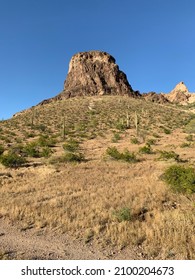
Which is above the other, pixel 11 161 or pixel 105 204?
pixel 11 161

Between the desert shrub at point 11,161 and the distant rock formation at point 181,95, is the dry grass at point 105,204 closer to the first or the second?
the desert shrub at point 11,161

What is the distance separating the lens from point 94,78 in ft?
282

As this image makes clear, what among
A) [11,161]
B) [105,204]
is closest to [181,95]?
[11,161]

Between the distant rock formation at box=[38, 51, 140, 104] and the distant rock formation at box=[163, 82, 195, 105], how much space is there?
2476cm

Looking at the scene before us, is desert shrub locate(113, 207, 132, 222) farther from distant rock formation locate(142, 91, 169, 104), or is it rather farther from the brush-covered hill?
distant rock formation locate(142, 91, 169, 104)

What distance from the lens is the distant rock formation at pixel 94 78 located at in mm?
83250

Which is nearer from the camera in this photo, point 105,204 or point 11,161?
point 105,204

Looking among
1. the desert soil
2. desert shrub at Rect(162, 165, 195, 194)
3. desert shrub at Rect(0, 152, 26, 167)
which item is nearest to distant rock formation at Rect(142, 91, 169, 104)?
desert shrub at Rect(0, 152, 26, 167)

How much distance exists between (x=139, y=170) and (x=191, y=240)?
8658 mm

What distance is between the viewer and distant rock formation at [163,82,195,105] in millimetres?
104312

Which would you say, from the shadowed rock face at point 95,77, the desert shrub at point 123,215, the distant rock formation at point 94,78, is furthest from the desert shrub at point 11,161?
the shadowed rock face at point 95,77

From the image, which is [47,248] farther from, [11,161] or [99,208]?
[11,161]

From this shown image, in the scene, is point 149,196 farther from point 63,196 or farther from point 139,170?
point 139,170

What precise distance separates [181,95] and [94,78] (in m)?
42.4
